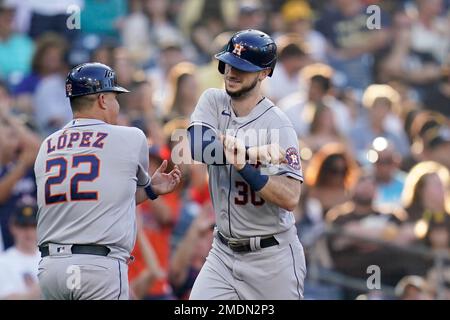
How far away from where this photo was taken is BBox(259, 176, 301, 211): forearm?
656cm

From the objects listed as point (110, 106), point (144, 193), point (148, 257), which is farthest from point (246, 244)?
point (148, 257)

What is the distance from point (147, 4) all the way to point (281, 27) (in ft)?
5.27

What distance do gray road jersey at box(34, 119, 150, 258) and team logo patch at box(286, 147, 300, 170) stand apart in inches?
33.8

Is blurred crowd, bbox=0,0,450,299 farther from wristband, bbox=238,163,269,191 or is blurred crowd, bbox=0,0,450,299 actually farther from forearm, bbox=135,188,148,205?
wristband, bbox=238,163,269,191

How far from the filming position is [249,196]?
6.83 metres

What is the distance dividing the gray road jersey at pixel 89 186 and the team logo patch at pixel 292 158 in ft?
2.82

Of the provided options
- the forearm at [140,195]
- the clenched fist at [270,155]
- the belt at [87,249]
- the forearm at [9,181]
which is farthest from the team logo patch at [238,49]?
the forearm at [9,181]

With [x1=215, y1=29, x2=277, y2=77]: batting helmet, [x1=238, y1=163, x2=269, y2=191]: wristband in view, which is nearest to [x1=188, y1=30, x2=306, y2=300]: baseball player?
[x1=215, y1=29, x2=277, y2=77]: batting helmet

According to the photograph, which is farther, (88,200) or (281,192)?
(281,192)

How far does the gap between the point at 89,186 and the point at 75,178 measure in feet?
0.30

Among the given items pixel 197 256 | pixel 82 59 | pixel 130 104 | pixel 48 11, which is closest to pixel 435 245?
pixel 197 256

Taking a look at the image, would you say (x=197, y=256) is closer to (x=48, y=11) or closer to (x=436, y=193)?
(x=436, y=193)

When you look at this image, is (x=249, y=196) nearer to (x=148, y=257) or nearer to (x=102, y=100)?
(x=102, y=100)

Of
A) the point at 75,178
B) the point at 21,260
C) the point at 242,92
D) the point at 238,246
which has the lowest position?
the point at 21,260
